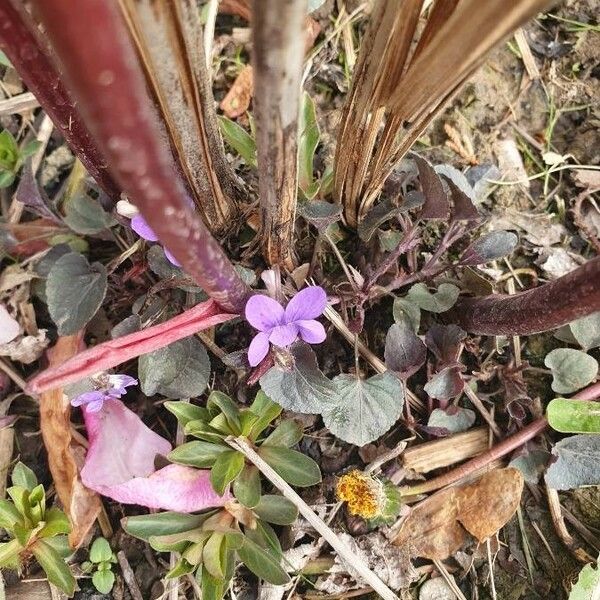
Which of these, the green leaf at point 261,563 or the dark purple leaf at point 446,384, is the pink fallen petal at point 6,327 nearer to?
the green leaf at point 261,563

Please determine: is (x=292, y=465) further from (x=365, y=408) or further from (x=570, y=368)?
(x=570, y=368)

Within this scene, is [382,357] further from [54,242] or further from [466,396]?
[54,242]

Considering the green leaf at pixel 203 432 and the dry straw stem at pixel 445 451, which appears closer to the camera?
the green leaf at pixel 203 432

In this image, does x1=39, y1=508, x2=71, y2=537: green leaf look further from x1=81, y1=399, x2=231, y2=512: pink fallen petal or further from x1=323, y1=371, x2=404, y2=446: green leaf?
x1=323, y1=371, x2=404, y2=446: green leaf

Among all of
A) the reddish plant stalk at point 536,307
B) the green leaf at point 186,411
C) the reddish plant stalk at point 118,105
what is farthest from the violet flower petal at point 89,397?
the reddish plant stalk at point 536,307

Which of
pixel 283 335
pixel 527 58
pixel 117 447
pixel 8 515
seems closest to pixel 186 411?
pixel 117 447

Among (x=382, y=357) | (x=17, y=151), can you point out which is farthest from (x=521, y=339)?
(x=17, y=151)

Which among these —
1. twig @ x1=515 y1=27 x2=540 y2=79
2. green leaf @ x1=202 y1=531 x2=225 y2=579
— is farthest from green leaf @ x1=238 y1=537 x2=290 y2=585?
twig @ x1=515 y1=27 x2=540 y2=79
